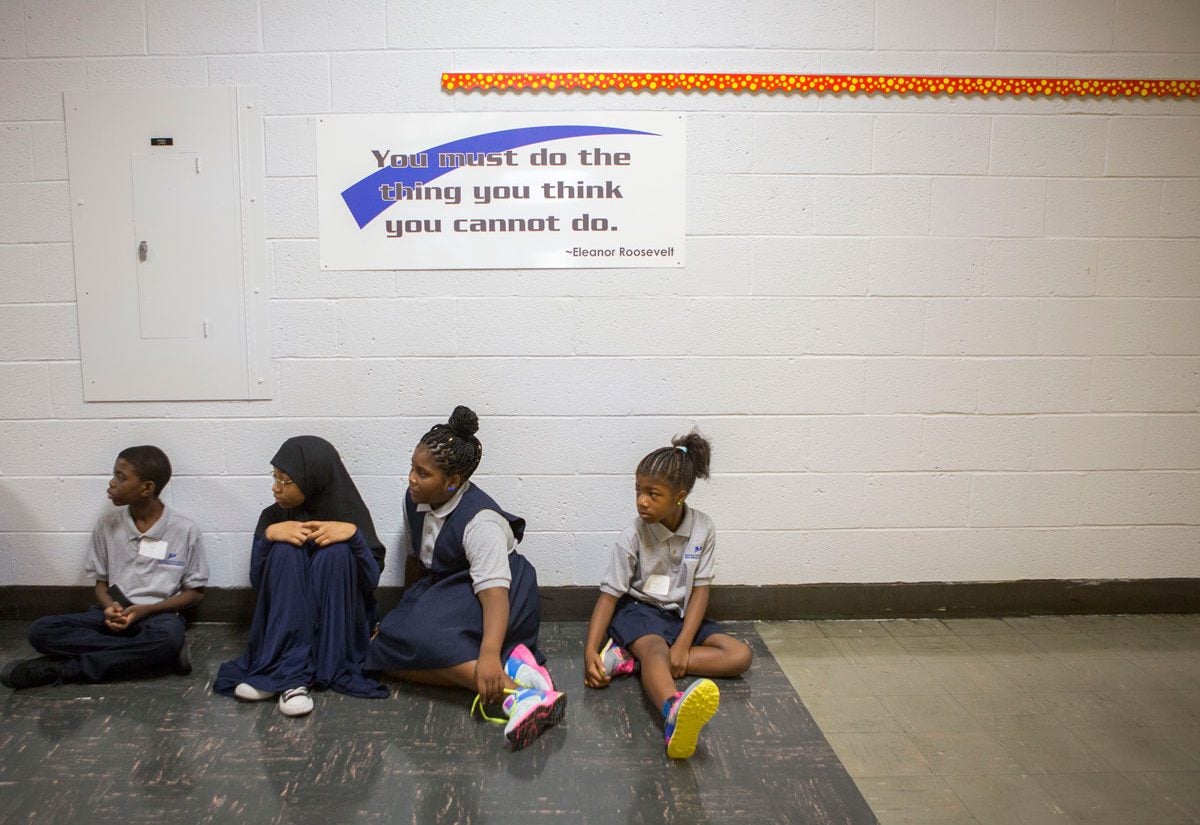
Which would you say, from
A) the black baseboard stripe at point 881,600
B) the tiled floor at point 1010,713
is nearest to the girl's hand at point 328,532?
the black baseboard stripe at point 881,600

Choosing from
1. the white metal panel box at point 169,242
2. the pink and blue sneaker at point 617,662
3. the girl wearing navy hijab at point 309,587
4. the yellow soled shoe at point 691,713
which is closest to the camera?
the yellow soled shoe at point 691,713

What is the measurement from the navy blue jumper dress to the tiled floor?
93 cm

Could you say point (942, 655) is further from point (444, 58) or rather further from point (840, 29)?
point (444, 58)

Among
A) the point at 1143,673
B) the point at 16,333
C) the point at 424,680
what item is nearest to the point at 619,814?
the point at 424,680

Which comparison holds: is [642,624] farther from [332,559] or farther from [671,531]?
[332,559]

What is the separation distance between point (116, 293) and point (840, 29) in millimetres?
2821

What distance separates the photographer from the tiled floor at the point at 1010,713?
1.98 m

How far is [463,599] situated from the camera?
257 centimetres

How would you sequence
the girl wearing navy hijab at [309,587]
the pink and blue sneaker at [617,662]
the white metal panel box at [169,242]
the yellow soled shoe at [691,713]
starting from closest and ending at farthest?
the yellow soled shoe at [691,713], the girl wearing navy hijab at [309,587], the pink and blue sneaker at [617,662], the white metal panel box at [169,242]

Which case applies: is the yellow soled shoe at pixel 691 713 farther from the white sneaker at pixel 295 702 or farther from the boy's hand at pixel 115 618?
the boy's hand at pixel 115 618

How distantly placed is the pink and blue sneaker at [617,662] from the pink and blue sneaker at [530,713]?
29 cm

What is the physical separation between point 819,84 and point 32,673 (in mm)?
3289

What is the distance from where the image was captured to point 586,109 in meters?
2.92

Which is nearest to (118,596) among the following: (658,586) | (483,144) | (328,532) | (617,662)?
(328,532)
